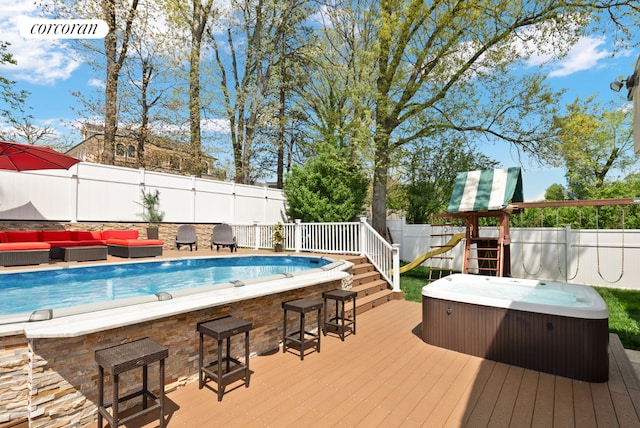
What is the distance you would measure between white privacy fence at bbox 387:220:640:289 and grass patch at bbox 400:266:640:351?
455 mm

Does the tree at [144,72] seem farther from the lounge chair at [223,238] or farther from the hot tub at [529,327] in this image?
the hot tub at [529,327]

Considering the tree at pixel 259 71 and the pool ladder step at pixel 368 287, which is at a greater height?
the tree at pixel 259 71

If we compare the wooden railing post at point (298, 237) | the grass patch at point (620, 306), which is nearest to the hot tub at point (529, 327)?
the grass patch at point (620, 306)

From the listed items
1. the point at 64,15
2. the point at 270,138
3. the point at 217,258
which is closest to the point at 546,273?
the point at 217,258

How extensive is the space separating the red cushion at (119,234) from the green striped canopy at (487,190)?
9.47 m

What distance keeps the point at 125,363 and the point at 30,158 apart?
25.4 feet

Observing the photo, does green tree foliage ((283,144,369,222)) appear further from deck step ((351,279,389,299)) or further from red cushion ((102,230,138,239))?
red cushion ((102,230,138,239))

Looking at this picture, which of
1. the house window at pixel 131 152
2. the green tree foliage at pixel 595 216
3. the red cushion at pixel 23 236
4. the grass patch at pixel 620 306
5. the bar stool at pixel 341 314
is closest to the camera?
the bar stool at pixel 341 314

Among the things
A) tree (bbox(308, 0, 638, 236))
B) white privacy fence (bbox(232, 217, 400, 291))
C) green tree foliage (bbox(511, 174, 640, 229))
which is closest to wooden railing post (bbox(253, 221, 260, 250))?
white privacy fence (bbox(232, 217, 400, 291))

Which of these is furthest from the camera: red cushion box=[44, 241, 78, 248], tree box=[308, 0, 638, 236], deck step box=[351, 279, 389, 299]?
tree box=[308, 0, 638, 236]

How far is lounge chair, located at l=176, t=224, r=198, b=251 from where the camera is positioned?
11.0 meters

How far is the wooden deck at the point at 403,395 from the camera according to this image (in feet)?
8.44

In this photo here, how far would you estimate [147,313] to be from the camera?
8.80 feet

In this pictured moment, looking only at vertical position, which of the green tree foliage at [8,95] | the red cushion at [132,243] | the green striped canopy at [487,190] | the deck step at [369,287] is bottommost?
the deck step at [369,287]
